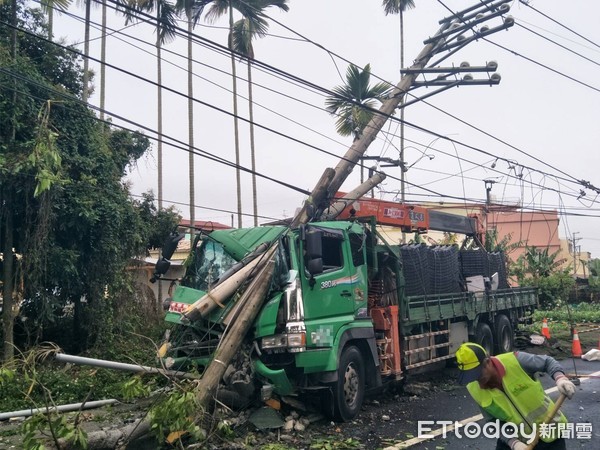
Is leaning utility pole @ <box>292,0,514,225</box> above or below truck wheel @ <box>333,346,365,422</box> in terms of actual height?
above

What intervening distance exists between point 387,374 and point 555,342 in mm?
9474

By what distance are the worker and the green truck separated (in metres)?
3.60

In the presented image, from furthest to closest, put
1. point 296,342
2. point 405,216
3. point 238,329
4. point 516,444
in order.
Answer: point 405,216
point 296,342
point 238,329
point 516,444

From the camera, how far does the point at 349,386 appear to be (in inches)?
340

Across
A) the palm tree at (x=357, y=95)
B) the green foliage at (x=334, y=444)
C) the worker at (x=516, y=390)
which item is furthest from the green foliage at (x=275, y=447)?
the palm tree at (x=357, y=95)

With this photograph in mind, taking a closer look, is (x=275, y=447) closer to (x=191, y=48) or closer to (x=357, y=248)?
(x=357, y=248)

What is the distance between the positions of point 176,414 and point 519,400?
10.3 ft

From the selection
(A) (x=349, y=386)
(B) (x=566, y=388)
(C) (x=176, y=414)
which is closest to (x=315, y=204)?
(A) (x=349, y=386)

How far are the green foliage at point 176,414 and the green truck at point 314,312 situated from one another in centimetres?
140

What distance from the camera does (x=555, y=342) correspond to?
56.6 feet

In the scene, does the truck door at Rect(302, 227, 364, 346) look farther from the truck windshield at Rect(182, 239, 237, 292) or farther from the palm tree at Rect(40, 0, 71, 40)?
the palm tree at Rect(40, 0, 71, 40)

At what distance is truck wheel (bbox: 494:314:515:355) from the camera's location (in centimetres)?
1412

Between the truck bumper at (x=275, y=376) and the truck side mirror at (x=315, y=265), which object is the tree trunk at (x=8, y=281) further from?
the truck side mirror at (x=315, y=265)

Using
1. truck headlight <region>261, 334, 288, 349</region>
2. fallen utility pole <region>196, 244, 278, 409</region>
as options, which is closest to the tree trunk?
fallen utility pole <region>196, 244, 278, 409</region>
